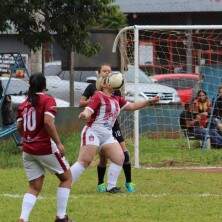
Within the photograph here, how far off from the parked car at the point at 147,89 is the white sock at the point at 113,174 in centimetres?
405

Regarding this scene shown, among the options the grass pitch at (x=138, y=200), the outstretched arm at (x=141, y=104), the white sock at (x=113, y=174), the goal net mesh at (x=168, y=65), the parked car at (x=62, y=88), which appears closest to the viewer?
the grass pitch at (x=138, y=200)

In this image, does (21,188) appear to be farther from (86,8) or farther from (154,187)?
(86,8)

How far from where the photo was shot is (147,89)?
2128 cm

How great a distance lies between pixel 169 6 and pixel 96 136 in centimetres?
3080

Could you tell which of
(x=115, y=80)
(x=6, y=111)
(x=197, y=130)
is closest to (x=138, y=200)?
(x=115, y=80)

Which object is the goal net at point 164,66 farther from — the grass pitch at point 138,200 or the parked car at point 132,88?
the grass pitch at point 138,200

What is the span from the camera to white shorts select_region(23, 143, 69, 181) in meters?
9.70

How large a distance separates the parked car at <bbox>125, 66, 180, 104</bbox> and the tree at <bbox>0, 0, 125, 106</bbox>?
1.50 metres

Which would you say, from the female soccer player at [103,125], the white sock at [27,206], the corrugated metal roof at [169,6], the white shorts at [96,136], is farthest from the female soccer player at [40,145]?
the corrugated metal roof at [169,6]

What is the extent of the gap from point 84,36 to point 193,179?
7.33 m

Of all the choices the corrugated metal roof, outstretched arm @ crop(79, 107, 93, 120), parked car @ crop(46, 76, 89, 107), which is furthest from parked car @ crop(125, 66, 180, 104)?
the corrugated metal roof

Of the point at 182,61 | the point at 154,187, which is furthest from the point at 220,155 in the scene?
the point at 154,187

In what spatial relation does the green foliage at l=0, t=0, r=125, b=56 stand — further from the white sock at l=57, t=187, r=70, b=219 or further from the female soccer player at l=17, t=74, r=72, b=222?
the white sock at l=57, t=187, r=70, b=219

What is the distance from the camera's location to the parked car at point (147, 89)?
55.7 ft
